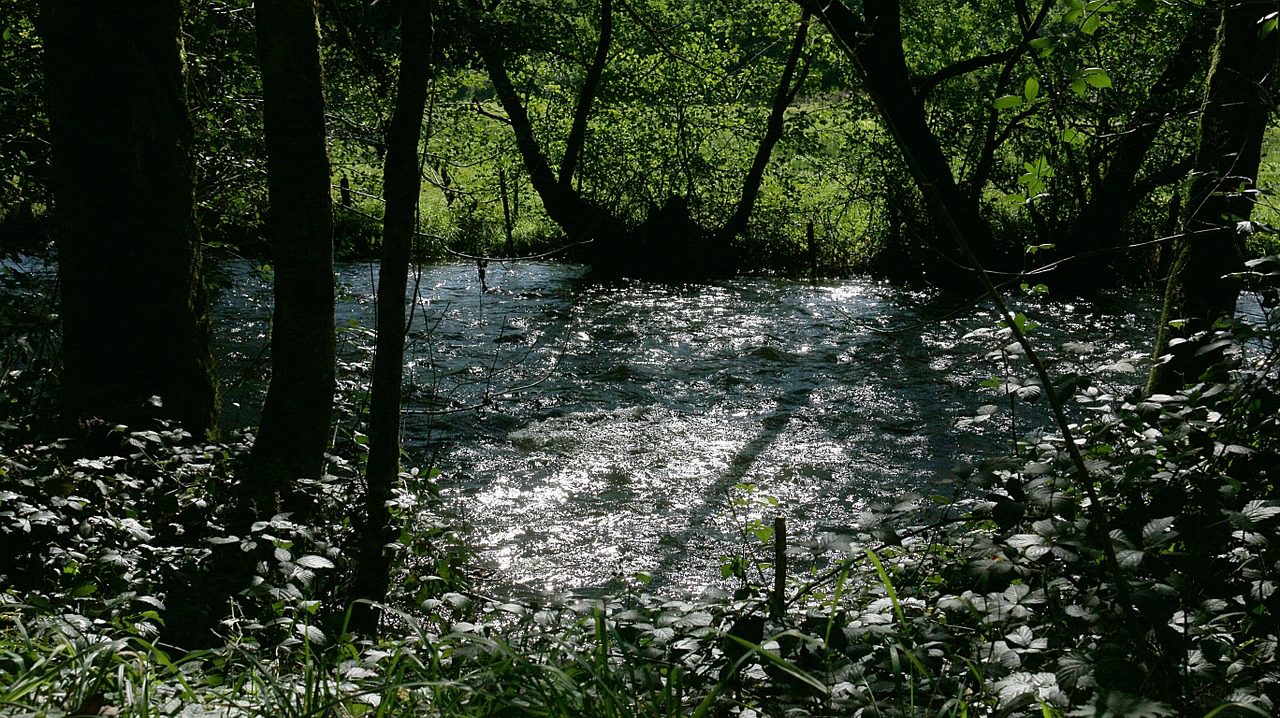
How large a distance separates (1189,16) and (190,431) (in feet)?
33.2

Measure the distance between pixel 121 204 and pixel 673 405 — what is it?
5.62m

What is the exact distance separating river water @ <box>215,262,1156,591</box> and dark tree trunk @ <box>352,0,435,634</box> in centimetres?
22

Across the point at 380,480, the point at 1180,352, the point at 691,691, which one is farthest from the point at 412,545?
the point at 1180,352

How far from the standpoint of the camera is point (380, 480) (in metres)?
4.48

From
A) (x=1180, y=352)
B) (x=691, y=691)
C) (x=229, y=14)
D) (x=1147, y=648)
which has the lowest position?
(x=691, y=691)

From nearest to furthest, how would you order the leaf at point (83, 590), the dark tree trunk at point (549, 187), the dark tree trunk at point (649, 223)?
the leaf at point (83, 590)
the dark tree trunk at point (549, 187)
the dark tree trunk at point (649, 223)

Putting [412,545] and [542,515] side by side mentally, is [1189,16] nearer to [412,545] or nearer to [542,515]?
[542,515]

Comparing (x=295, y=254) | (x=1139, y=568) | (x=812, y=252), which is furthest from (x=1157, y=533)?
(x=812, y=252)

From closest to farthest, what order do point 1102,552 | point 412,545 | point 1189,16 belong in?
point 1102,552 < point 412,545 < point 1189,16

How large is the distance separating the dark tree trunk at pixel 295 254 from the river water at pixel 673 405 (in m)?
0.65

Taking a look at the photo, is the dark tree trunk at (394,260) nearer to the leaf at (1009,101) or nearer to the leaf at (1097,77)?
the leaf at (1009,101)

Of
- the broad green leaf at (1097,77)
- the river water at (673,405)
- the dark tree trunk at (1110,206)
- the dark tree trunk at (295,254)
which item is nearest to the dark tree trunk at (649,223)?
the river water at (673,405)

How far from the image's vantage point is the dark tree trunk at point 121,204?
481cm

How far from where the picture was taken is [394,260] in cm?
422
